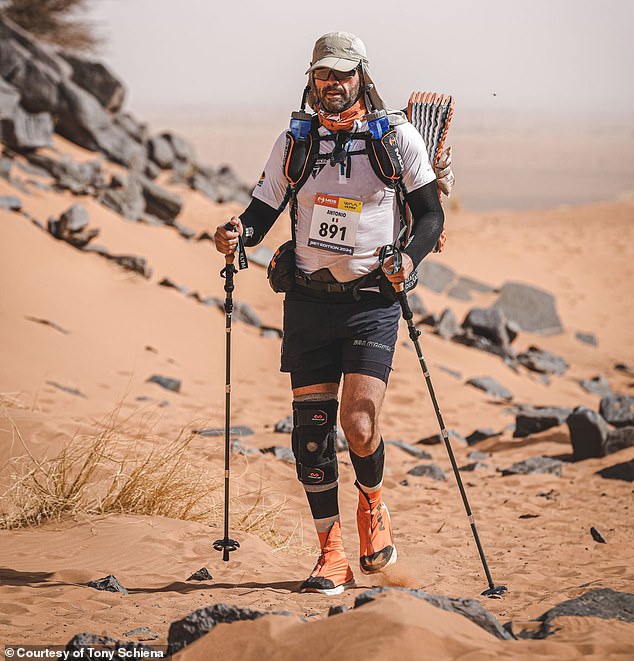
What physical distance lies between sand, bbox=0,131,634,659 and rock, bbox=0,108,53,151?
1.93m

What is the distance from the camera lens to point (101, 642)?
3379mm

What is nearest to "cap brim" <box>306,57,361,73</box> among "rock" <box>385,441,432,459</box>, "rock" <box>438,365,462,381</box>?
"rock" <box>385,441,432,459</box>

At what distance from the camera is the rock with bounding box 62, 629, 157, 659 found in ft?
10.8

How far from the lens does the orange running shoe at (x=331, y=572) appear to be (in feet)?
14.8

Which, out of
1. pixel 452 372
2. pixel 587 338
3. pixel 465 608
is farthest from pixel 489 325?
pixel 465 608

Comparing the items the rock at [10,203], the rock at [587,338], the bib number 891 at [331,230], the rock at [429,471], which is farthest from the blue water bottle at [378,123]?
the rock at [587,338]

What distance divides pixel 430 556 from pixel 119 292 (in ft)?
25.0

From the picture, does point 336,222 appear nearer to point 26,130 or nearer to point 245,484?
point 245,484

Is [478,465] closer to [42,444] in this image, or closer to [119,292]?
[42,444]

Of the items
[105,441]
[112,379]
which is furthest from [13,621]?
[112,379]

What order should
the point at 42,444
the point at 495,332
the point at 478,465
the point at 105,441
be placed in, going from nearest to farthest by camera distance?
the point at 105,441
the point at 42,444
the point at 478,465
the point at 495,332

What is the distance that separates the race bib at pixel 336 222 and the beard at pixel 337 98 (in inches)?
15.1

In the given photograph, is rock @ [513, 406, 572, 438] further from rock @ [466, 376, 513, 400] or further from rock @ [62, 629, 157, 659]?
rock @ [62, 629, 157, 659]

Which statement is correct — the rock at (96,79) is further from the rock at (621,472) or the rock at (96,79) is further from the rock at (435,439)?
the rock at (621,472)
